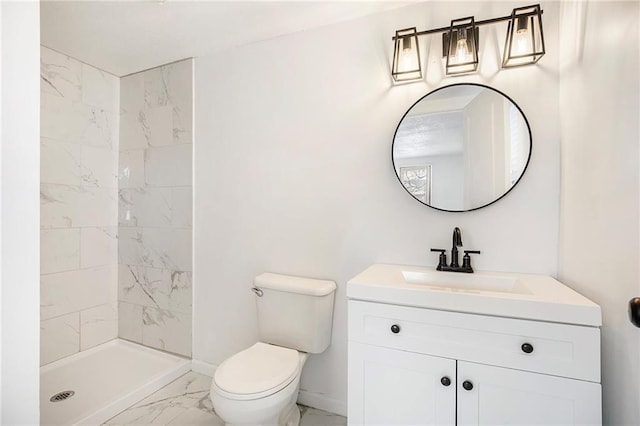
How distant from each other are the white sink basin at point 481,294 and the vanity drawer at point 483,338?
0.03 meters

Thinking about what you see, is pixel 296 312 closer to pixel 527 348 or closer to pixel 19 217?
pixel 527 348

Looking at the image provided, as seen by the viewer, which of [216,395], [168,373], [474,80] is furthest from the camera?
[168,373]

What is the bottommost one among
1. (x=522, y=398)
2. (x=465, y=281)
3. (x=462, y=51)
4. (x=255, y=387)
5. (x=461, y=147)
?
(x=255, y=387)

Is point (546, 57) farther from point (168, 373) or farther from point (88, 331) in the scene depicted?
point (88, 331)

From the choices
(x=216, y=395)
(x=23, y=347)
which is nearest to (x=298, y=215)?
(x=216, y=395)

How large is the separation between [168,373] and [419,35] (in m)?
2.55

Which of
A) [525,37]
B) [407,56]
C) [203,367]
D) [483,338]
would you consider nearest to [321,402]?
[203,367]

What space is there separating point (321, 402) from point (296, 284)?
74cm

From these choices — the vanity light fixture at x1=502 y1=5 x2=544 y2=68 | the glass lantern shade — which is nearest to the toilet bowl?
the glass lantern shade

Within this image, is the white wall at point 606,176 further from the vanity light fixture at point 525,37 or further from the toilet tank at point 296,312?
the toilet tank at point 296,312

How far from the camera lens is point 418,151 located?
1.69 m

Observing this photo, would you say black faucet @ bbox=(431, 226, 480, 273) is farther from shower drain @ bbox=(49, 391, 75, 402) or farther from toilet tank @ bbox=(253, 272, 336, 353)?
shower drain @ bbox=(49, 391, 75, 402)

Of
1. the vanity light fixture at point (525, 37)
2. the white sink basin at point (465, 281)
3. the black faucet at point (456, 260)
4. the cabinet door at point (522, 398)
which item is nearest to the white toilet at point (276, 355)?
the white sink basin at point (465, 281)

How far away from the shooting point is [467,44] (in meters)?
1.54
